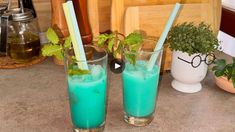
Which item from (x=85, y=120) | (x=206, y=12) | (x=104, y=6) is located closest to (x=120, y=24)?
(x=104, y=6)

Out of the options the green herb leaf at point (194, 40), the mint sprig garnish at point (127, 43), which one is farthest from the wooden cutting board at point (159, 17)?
the mint sprig garnish at point (127, 43)

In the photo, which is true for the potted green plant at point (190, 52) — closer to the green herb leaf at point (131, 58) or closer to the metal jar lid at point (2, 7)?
the green herb leaf at point (131, 58)

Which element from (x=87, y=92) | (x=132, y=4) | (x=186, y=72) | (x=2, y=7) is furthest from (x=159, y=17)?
(x=2, y=7)

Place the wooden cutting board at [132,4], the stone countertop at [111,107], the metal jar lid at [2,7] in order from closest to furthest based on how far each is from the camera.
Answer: the stone countertop at [111,107], the wooden cutting board at [132,4], the metal jar lid at [2,7]

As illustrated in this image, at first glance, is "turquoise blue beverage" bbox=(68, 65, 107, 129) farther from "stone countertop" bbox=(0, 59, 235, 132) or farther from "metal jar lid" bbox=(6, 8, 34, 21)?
"metal jar lid" bbox=(6, 8, 34, 21)

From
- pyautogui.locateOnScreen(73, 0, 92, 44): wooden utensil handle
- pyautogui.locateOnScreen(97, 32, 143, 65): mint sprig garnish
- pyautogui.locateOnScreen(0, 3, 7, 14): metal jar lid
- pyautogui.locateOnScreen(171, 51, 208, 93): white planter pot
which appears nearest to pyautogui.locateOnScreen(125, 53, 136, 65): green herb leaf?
pyautogui.locateOnScreen(97, 32, 143, 65): mint sprig garnish

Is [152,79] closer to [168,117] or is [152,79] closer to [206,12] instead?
[168,117]
